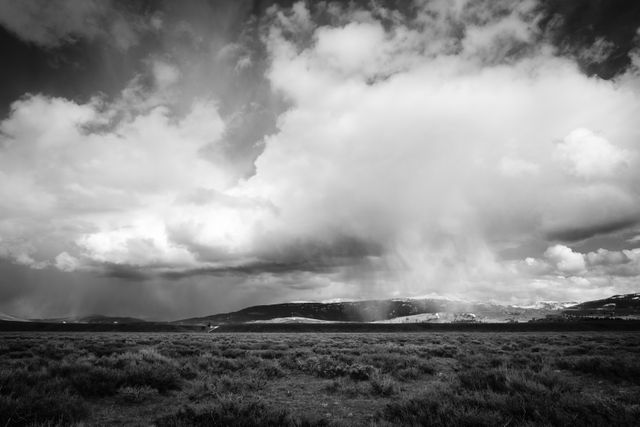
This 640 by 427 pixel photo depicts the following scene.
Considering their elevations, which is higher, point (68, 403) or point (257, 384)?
point (68, 403)

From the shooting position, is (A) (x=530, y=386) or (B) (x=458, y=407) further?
(A) (x=530, y=386)

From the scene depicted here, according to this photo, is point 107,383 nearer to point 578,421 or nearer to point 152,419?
Answer: point 152,419

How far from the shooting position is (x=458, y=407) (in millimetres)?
7820

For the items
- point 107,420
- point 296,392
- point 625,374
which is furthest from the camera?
point 625,374

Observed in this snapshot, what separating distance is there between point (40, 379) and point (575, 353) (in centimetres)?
2834

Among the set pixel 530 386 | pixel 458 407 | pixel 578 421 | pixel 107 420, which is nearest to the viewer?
pixel 578 421

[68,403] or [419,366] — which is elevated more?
[68,403]

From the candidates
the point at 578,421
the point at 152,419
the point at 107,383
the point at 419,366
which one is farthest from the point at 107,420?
the point at 419,366

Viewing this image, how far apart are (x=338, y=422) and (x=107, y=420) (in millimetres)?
5667

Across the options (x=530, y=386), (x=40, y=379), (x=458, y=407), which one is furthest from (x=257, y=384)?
(x=530, y=386)

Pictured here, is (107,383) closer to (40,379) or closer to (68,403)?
(40,379)

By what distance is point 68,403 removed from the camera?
7.87 meters

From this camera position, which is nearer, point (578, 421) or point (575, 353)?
point (578, 421)

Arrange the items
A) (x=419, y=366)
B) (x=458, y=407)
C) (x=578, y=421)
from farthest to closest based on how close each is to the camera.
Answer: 1. (x=419, y=366)
2. (x=458, y=407)
3. (x=578, y=421)
